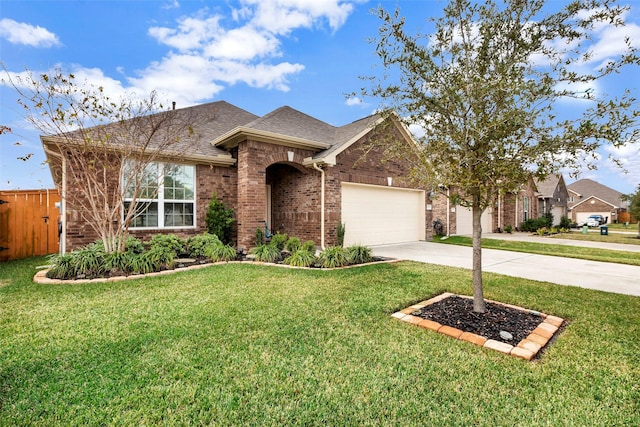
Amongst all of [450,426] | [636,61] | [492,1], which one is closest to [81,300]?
[450,426]

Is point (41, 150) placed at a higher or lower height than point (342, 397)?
higher

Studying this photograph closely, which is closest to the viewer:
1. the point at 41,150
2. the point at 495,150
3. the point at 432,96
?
the point at 495,150

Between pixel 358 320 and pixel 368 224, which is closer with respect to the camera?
pixel 358 320

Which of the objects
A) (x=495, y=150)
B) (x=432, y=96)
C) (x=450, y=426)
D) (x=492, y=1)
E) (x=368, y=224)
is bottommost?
(x=450, y=426)

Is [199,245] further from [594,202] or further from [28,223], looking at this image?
→ [594,202]

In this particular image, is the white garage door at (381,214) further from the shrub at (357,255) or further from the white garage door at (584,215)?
the white garage door at (584,215)

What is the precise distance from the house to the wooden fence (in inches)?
34.6

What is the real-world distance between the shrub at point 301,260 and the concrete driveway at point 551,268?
304cm

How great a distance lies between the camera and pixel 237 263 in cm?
710

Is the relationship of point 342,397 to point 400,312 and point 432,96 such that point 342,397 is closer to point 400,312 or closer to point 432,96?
point 400,312

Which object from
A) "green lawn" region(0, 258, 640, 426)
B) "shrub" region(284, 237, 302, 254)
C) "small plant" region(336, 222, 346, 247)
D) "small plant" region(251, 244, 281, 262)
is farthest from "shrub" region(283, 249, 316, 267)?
"small plant" region(336, 222, 346, 247)

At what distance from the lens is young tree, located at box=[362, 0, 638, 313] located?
10.2 ft

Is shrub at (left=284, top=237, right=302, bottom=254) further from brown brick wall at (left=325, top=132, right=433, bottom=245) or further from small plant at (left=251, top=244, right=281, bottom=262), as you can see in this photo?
brown brick wall at (left=325, top=132, right=433, bottom=245)

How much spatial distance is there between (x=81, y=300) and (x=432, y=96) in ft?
19.0
